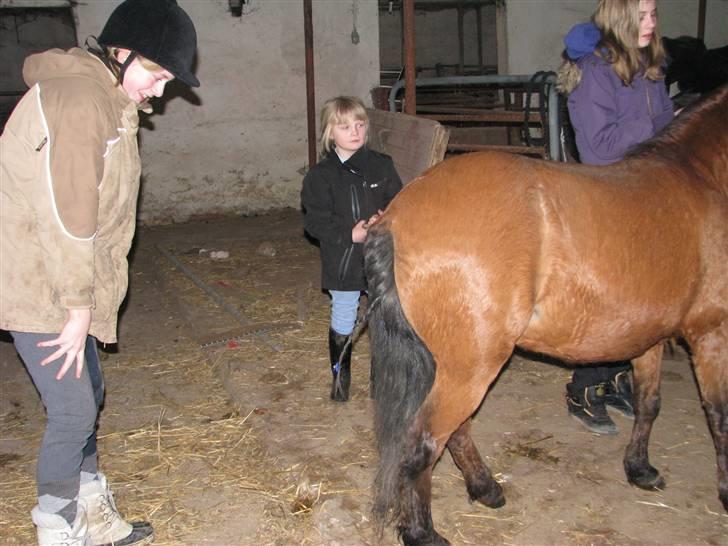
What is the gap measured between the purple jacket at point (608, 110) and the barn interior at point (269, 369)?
109 cm

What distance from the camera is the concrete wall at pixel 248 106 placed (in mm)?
8852

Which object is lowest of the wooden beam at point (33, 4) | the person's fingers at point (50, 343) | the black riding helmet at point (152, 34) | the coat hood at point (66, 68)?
the person's fingers at point (50, 343)

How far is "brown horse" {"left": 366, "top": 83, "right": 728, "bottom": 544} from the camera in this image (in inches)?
95.4

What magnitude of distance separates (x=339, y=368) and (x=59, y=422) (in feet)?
6.08

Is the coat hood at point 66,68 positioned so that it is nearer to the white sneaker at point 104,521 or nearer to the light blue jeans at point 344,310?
the white sneaker at point 104,521

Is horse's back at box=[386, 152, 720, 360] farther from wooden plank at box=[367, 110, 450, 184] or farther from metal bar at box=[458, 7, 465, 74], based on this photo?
metal bar at box=[458, 7, 465, 74]

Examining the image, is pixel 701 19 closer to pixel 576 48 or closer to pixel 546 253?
pixel 576 48

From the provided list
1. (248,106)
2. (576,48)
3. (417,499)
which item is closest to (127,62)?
(417,499)

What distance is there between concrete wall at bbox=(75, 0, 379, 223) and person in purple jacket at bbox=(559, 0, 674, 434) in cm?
658

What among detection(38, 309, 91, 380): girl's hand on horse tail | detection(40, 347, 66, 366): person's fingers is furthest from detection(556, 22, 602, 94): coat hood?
detection(40, 347, 66, 366): person's fingers

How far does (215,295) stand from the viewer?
573 centimetres

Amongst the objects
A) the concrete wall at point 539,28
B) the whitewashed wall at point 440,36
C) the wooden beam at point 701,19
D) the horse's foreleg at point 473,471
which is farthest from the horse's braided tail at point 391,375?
the whitewashed wall at point 440,36

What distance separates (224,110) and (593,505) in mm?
7657

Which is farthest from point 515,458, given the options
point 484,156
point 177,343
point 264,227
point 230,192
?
point 230,192
